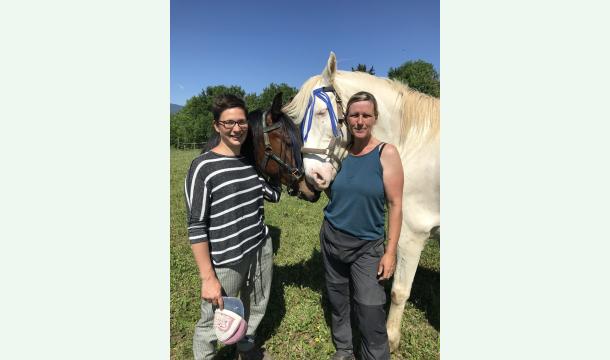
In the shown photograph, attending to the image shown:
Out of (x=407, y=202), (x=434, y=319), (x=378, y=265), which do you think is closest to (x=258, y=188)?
A: (x=378, y=265)

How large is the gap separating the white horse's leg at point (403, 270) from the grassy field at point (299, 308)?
38 cm

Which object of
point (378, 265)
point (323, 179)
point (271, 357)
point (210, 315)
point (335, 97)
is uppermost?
point (335, 97)

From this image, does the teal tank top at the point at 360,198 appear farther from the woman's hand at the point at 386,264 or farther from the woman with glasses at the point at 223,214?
the woman with glasses at the point at 223,214

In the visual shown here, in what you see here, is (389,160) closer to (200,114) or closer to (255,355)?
(255,355)

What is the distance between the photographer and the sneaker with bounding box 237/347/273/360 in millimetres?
2805

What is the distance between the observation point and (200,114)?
43.3m

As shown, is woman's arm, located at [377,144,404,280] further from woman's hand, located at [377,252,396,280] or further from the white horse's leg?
the white horse's leg

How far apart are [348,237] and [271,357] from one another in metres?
1.73

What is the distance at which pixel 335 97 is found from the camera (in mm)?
2605

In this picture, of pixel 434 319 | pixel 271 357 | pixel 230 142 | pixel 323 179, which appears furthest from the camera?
pixel 434 319

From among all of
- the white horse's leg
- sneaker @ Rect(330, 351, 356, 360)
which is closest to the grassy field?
sneaker @ Rect(330, 351, 356, 360)

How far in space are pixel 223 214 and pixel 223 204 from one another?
0.07m
